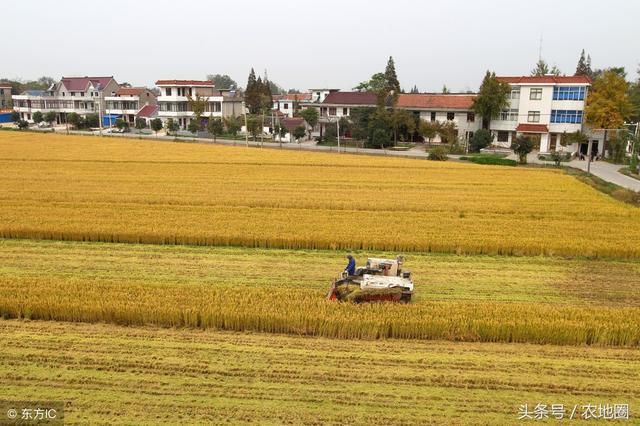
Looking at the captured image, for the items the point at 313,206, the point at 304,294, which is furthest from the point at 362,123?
the point at 304,294

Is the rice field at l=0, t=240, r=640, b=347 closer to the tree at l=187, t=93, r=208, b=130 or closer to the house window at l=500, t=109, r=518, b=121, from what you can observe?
the house window at l=500, t=109, r=518, b=121

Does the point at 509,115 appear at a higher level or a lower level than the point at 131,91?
lower

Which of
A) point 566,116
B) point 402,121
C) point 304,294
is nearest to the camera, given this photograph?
point 304,294

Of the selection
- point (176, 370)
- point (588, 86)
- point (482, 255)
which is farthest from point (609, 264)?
point (588, 86)

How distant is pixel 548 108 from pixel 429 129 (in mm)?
11166

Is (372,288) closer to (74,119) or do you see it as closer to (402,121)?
(402,121)

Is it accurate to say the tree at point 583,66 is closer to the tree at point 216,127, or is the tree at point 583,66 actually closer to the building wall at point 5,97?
the tree at point 216,127

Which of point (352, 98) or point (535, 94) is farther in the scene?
point (352, 98)

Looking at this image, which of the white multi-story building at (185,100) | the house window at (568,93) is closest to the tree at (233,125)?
the white multi-story building at (185,100)

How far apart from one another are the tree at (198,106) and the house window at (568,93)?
40.9 m

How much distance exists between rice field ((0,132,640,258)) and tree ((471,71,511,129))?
1654cm

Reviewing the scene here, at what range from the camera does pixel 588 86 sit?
175 feet

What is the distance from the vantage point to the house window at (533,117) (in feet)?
179

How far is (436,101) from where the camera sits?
6025cm
